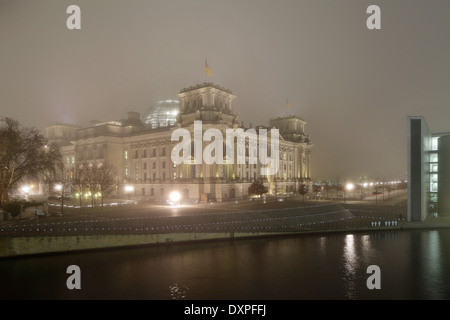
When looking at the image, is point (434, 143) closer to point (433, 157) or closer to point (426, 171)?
point (433, 157)

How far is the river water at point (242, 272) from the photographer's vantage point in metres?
23.7

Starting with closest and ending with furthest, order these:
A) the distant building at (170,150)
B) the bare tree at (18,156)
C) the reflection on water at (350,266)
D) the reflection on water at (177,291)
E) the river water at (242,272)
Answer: the reflection on water at (177,291) → the river water at (242,272) → the reflection on water at (350,266) → the bare tree at (18,156) → the distant building at (170,150)

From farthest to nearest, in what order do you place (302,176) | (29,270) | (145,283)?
1. (302,176)
2. (29,270)
3. (145,283)

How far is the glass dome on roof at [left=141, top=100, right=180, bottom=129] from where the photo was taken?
105 metres

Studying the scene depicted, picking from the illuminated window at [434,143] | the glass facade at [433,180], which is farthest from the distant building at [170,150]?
the illuminated window at [434,143]

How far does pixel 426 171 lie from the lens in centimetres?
5569

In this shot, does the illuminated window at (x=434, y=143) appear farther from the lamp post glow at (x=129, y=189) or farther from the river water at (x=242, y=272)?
the lamp post glow at (x=129, y=189)

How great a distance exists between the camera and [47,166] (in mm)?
53062

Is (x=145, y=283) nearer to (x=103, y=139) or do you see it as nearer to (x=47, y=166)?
(x=47, y=166)

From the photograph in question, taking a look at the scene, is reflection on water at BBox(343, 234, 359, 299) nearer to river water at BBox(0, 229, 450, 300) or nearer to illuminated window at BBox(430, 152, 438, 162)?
river water at BBox(0, 229, 450, 300)

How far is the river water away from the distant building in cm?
3524

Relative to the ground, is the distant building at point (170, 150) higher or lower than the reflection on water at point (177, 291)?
higher
